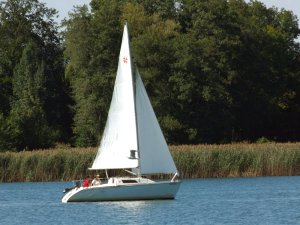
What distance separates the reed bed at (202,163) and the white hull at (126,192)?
11769 mm

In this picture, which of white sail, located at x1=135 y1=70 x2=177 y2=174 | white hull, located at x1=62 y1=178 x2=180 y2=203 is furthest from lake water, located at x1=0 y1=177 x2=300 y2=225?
white sail, located at x1=135 y1=70 x2=177 y2=174

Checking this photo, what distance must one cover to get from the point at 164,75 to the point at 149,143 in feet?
121

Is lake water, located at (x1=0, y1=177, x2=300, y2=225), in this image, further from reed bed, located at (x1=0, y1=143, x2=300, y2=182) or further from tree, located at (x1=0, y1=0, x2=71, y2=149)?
tree, located at (x1=0, y1=0, x2=71, y2=149)

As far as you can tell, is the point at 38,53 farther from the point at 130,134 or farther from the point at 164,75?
Answer: the point at 130,134

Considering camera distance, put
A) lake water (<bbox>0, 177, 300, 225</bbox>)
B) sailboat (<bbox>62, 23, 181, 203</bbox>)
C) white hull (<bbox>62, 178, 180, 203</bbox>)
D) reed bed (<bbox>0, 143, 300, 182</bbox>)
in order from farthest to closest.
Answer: reed bed (<bbox>0, 143, 300, 182</bbox>), sailboat (<bbox>62, 23, 181, 203</bbox>), white hull (<bbox>62, 178, 180, 203</bbox>), lake water (<bbox>0, 177, 300, 225</bbox>)

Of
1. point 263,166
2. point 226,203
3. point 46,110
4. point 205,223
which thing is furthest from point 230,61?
point 205,223

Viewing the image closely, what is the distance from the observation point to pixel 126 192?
42.2 metres

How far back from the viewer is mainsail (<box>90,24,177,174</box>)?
140 feet

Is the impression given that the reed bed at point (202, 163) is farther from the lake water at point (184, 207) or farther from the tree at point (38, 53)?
the tree at point (38, 53)

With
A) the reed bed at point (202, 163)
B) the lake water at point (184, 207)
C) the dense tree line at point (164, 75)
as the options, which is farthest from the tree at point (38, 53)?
the lake water at point (184, 207)

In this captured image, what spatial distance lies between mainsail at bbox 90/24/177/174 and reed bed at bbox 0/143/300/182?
11507 mm

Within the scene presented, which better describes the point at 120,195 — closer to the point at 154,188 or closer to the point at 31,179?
the point at 154,188

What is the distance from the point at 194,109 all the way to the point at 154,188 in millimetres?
37948

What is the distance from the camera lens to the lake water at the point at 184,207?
3628cm
